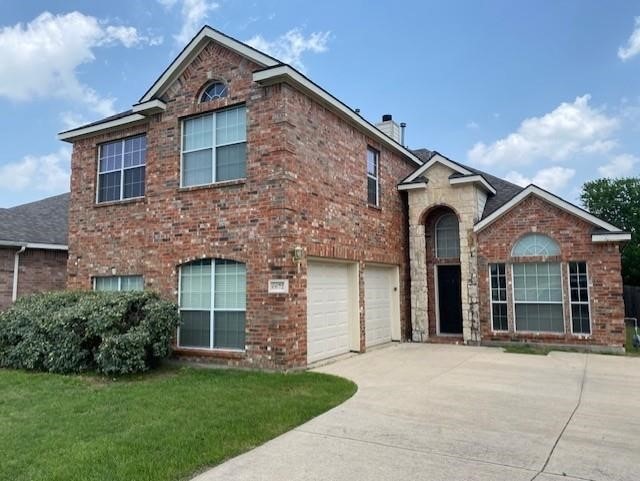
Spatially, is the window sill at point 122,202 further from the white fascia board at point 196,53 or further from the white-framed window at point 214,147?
the white fascia board at point 196,53

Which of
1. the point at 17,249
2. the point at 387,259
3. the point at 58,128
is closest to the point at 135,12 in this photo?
the point at 58,128

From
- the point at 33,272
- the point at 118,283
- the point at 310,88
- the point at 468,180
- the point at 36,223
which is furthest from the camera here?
the point at 36,223

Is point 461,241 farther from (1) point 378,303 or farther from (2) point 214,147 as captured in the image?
(2) point 214,147

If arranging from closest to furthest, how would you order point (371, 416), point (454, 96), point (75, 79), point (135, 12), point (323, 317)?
point (371, 416), point (323, 317), point (135, 12), point (75, 79), point (454, 96)

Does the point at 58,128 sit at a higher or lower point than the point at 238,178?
higher

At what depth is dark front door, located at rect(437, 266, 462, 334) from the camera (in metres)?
14.3

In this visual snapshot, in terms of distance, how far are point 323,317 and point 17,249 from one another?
1107 cm

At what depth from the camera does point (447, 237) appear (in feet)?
48.0

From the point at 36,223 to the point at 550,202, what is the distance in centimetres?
1755

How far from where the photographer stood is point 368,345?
12.5m

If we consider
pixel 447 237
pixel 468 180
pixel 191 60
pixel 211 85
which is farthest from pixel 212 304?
pixel 468 180

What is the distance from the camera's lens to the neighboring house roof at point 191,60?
31.4 feet

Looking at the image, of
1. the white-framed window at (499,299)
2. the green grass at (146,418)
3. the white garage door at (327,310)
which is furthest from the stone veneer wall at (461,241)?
the green grass at (146,418)

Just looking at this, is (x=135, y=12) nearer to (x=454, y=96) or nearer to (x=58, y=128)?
(x=58, y=128)
